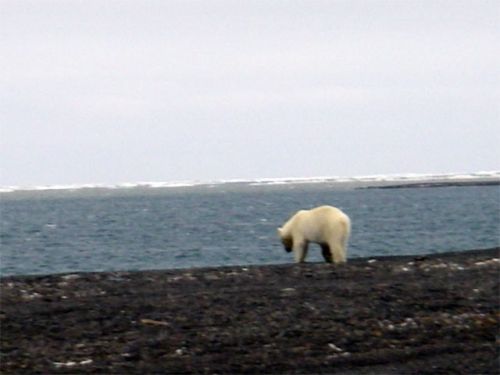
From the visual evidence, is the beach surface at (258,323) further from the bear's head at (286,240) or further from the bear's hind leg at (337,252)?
the bear's head at (286,240)

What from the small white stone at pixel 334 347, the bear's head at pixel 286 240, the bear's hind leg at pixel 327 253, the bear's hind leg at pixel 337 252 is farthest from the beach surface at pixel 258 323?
the bear's head at pixel 286 240

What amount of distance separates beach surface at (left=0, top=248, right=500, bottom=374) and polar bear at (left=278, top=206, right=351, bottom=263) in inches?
200

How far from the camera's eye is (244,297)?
48.8 feet

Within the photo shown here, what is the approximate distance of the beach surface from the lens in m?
11.7

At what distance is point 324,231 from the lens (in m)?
23.0

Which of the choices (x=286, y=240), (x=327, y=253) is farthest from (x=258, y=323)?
(x=286, y=240)

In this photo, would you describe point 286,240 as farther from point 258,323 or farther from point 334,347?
point 334,347

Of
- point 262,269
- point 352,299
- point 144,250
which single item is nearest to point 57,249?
point 144,250

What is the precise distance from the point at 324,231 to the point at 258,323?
32.0 feet

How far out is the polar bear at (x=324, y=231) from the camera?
22719 mm

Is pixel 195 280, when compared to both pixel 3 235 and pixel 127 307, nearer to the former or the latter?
pixel 127 307

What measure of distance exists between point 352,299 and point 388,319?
1.15 metres

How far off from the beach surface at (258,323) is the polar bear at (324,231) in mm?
5068

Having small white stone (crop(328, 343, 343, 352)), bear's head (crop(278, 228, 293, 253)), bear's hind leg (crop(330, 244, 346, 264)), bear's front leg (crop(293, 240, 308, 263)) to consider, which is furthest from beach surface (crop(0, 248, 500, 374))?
bear's head (crop(278, 228, 293, 253))
